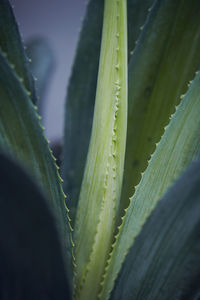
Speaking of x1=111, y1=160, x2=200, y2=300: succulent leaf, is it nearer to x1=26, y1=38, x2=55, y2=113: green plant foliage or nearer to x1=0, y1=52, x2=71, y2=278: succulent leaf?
x1=0, y1=52, x2=71, y2=278: succulent leaf

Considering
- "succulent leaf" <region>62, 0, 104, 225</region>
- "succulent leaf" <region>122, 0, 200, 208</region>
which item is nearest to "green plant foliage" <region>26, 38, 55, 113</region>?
"succulent leaf" <region>62, 0, 104, 225</region>

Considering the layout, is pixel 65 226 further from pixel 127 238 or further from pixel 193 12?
pixel 193 12

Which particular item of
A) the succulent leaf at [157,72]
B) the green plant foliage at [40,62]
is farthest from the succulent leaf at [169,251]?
the green plant foliage at [40,62]

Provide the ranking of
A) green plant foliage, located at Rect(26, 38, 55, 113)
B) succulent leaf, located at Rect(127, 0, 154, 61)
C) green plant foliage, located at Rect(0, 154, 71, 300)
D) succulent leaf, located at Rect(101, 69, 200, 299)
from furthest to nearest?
1. green plant foliage, located at Rect(26, 38, 55, 113)
2. succulent leaf, located at Rect(127, 0, 154, 61)
3. succulent leaf, located at Rect(101, 69, 200, 299)
4. green plant foliage, located at Rect(0, 154, 71, 300)

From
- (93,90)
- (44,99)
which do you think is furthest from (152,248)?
(44,99)

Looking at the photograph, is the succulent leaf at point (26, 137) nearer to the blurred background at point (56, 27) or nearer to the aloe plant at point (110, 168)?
the aloe plant at point (110, 168)

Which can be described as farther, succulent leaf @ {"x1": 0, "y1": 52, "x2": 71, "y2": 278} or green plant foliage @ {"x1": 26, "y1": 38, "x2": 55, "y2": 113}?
green plant foliage @ {"x1": 26, "y1": 38, "x2": 55, "y2": 113}

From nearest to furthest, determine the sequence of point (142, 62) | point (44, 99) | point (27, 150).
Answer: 1. point (27, 150)
2. point (142, 62)
3. point (44, 99)
